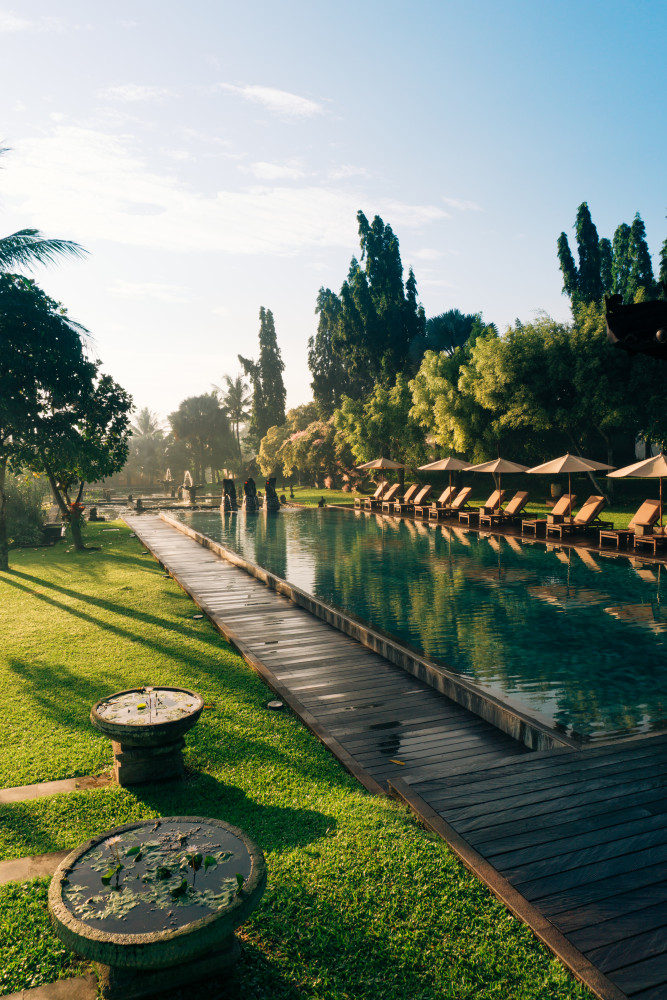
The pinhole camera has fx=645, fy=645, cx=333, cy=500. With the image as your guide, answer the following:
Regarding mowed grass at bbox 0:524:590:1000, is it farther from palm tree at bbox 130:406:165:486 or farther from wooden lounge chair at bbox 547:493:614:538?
palm tree at bbox 130:406:165:486

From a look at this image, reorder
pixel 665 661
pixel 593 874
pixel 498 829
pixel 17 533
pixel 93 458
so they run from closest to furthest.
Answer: pixel 593 874, pixel 498 829, pixel 665 661, pixel 93 458, pixel 17 533

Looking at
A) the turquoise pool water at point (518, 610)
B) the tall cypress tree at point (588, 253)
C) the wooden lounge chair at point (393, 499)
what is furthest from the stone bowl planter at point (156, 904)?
the tall cypress tree at point (588, 253)

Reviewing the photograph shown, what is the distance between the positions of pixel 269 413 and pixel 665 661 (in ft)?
185

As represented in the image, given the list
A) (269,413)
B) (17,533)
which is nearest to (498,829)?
(17,533)

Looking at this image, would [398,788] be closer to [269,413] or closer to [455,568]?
[455,568]

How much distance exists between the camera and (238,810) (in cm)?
432

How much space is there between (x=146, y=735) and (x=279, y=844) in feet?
4.38

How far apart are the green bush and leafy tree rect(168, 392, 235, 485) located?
43744 mm

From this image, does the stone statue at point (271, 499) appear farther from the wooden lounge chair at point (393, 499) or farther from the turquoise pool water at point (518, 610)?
the turquoise pool water at point (518, 610)

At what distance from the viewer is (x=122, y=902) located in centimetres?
278

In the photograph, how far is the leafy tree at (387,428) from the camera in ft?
113

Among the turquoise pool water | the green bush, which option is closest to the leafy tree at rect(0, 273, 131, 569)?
the green bush

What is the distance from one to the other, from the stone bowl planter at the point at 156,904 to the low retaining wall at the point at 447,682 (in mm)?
3002

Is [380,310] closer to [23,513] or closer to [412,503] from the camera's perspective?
[412,503]
